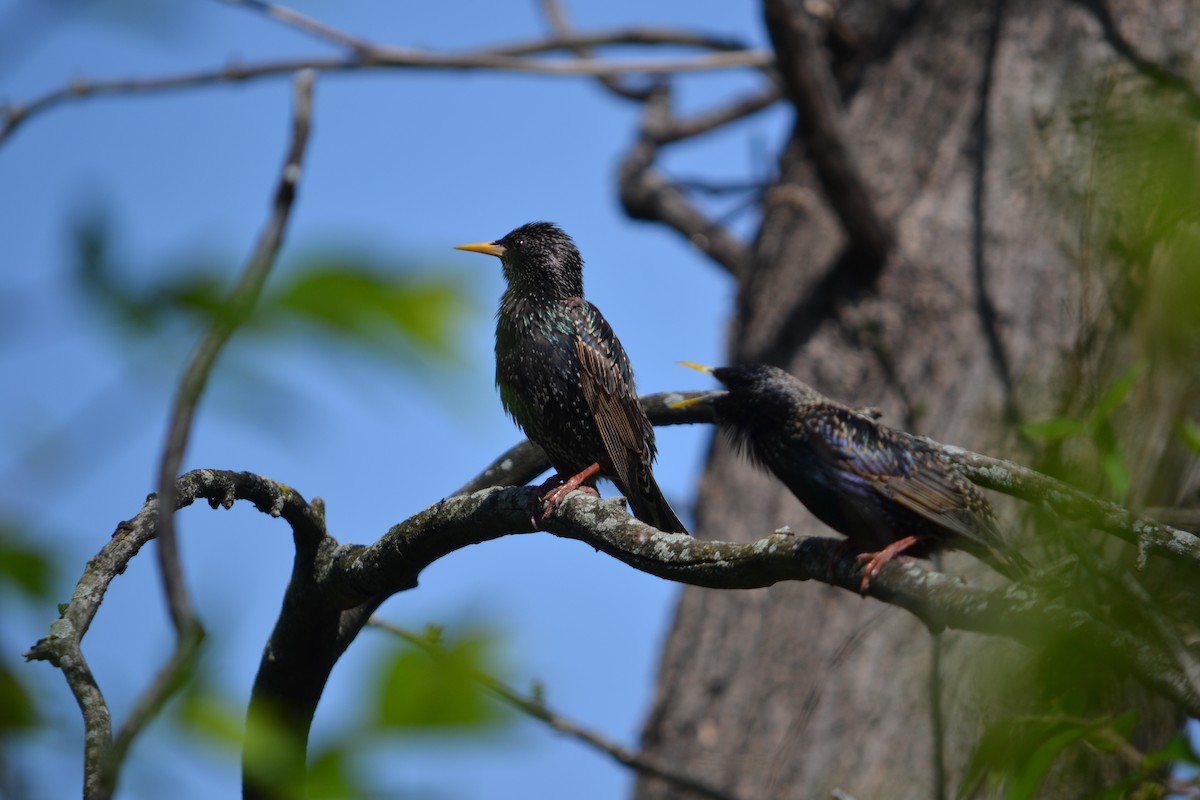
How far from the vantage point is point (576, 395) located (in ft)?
14.6

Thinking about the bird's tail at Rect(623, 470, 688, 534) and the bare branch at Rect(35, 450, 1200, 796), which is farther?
the bird's tail at Rect(623, 470, 688, 534)

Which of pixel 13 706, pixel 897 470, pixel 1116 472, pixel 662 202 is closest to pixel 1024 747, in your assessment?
pixel 1116 472

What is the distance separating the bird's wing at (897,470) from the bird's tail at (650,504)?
0.74 metres

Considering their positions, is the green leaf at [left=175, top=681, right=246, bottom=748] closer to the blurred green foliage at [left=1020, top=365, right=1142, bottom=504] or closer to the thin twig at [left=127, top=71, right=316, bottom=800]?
the thin twig at [left=127, top=71, right=316, bottom=800]

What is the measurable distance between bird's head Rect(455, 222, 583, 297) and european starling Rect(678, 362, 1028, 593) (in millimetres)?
1086

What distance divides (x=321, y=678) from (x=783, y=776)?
85.9 inches

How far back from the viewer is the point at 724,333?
22.1 feet

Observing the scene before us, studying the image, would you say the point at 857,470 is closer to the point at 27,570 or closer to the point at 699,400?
the point at 699,400

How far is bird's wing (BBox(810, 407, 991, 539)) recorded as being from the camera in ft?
11.8

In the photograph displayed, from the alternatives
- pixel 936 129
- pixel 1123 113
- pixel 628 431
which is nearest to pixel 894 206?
pixel 936 129

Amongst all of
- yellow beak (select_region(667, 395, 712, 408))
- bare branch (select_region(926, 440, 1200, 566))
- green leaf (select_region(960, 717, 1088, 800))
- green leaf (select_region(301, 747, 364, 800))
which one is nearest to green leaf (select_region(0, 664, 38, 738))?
green leaf (select_region(301, 747, 364, 800))

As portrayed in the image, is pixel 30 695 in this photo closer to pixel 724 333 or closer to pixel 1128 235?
pixel 1128 235

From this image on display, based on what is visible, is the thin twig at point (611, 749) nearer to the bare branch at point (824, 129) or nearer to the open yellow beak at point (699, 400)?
the open yellow beak at point (699, 400)

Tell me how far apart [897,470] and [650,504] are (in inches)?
40.5
